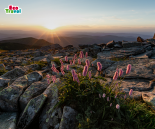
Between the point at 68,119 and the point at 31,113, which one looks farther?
the point at 31,113

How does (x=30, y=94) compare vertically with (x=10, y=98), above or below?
above

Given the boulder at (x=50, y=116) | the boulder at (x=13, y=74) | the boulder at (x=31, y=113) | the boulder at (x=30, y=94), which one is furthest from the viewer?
the boulder at (x=13, y=74)

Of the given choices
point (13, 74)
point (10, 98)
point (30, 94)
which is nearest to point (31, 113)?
point (30, 94)

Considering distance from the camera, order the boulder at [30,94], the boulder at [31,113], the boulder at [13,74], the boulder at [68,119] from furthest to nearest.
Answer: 1. the boulder at [13,74]
2. the boulder at [30,94]
3. the boulder at [31,113]
4. the boulder at [68,119]

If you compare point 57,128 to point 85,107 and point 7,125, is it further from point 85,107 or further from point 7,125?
point 7,125

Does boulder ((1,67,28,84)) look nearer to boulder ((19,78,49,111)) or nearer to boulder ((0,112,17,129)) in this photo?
boulder ((19,78,49,111))

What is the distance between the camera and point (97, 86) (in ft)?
12.1

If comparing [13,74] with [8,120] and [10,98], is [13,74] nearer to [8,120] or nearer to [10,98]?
[10,98]

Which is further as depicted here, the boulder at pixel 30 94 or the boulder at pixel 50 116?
the boulder at pixel 30 94

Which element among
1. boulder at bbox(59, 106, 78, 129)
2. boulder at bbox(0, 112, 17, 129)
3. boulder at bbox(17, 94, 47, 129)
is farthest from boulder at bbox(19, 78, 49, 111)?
boulder at bbox(59, 106, 78, 129)

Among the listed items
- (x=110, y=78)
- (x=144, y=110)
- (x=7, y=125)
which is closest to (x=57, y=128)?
(x=7, y=125)

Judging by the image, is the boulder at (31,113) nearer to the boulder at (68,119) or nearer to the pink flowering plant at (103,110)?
the pink flowering plant at (103,110)

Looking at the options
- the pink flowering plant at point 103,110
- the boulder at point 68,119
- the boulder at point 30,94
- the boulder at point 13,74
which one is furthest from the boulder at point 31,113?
the boulder at point 13,74

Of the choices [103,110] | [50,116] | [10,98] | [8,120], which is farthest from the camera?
[10,98]
